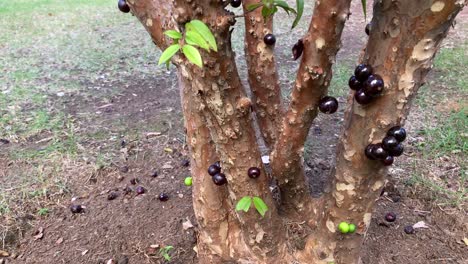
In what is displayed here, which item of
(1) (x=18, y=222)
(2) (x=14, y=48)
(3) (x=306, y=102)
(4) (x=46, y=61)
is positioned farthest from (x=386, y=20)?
(2) (x=14, y=48)

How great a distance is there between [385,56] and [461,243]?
1753mm

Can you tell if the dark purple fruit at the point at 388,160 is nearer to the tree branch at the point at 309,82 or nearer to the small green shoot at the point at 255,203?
the tree branch at the point at 309,82

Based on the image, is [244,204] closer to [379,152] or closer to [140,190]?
[379,152]

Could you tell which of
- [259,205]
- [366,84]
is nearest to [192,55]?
[366,84]

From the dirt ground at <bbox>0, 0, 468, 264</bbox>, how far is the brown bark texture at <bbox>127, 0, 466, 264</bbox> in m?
0.53

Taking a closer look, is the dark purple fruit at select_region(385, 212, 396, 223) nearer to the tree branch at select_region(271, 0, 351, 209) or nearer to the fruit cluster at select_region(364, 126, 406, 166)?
the tree branch at select_region(271, 0, 351, 209)

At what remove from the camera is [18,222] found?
300cm

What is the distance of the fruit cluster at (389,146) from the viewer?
1654mm

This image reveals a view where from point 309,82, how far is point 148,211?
1783 millimetres

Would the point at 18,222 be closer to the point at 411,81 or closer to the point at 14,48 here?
the point at 411,81

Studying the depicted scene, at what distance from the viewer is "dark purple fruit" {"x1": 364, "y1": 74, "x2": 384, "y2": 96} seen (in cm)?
156

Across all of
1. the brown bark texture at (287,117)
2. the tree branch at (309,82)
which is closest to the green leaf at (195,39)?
the brown bark texture at (287,117)

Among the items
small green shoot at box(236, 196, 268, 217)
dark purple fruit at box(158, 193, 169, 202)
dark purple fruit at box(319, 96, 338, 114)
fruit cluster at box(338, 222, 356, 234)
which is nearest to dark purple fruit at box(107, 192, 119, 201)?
dark purple fruit at box(158, 193, 169, 202)

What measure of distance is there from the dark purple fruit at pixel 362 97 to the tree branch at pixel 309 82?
176 mm
